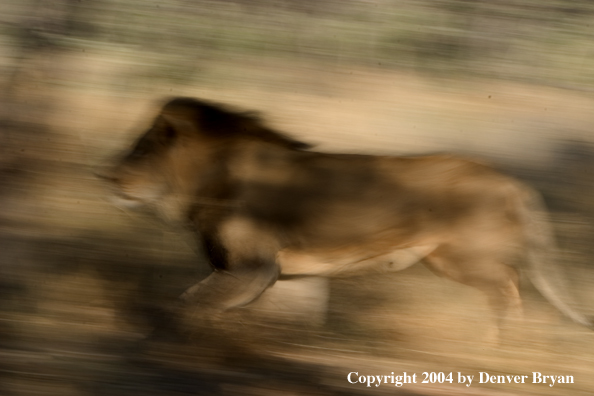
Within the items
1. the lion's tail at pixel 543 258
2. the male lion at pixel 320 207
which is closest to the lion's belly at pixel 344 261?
the male lion at pixel 320 207

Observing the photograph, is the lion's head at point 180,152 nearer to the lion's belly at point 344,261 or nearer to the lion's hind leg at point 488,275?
the lion's belly at point 344,261

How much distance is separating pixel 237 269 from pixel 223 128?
0.30m

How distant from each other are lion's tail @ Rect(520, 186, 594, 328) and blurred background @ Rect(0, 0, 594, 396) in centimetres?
2

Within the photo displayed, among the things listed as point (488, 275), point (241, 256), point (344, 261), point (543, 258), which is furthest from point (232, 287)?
point (543, 258)

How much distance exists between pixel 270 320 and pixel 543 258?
0.59 m

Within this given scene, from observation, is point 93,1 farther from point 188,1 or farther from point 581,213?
point 581,213

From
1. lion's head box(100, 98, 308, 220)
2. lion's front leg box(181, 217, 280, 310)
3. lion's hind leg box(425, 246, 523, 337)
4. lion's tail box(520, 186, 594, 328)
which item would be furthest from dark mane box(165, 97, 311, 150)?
lion's tail box(520, 186, 594, 328)

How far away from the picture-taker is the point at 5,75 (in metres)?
1.34

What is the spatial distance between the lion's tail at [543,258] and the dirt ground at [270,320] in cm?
2

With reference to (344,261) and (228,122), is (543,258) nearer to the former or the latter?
(344,261)

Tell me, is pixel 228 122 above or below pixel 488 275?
above

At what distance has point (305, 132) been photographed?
4.30 feet

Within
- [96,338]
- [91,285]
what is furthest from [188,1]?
[96,338]

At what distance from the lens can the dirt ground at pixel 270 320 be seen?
1292 mm
